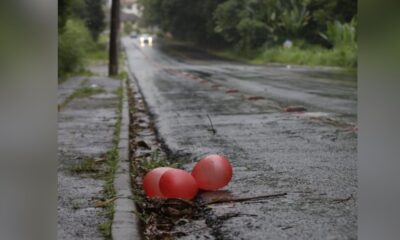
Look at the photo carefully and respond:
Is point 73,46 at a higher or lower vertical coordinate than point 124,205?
higher

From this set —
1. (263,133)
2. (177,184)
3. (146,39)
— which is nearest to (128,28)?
(146,39)

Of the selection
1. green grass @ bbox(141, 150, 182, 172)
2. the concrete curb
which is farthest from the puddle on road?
the concrete curb

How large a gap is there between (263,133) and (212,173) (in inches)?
19.8

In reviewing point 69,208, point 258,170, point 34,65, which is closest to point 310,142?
point 258,170

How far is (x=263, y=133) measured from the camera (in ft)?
13.2

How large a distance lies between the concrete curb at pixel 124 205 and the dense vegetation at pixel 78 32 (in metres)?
0.57

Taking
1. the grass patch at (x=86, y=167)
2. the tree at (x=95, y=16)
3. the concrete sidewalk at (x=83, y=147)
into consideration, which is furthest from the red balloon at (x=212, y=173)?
the tree at (x=95, y=16)

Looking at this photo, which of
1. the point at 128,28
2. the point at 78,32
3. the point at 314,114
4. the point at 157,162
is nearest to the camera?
the point at 157,162

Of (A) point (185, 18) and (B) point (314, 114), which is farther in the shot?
(B) point (314, 114)

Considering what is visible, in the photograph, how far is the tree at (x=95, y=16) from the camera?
160 inches

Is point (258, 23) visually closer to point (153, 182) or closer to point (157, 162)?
point (157, 162)

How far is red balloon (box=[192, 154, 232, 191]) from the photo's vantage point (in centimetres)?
363

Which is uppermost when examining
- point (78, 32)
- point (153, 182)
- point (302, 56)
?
point (78, 32)

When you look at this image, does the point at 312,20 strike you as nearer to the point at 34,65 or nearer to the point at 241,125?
the point at 241,125
